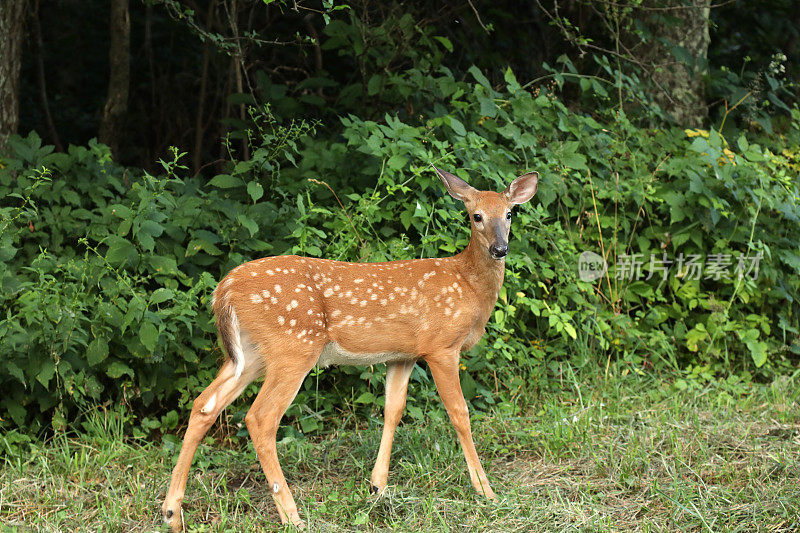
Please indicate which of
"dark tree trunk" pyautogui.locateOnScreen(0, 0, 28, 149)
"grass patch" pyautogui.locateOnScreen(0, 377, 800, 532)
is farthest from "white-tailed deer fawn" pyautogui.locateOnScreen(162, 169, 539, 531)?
"dark tree trunk" pyautogui.locateOnScreen(0, 0, 28, 149)

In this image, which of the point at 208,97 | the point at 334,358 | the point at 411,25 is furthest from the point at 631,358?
the point at 208,97

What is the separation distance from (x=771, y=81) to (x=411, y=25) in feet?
9.98

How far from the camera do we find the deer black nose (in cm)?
419

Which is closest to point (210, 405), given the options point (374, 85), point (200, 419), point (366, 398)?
point (200, 419)

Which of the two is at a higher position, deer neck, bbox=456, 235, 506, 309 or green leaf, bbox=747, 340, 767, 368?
deer neck, bbox=456, 235, 506, 309

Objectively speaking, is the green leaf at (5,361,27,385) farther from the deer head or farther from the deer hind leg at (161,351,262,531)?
the deer head

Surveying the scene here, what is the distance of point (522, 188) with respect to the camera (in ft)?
15.2

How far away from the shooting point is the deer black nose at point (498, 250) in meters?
4.19

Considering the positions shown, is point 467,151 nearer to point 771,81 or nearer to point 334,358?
point 334,358

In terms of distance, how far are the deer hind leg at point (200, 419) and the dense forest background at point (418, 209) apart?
0.72 meters

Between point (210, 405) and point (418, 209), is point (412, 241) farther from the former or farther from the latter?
point (210, 405)

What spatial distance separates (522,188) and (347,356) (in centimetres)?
126

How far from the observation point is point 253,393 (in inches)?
193

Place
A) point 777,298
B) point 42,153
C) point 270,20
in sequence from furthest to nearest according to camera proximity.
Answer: point 270,20, point 777,298, point 42,153
